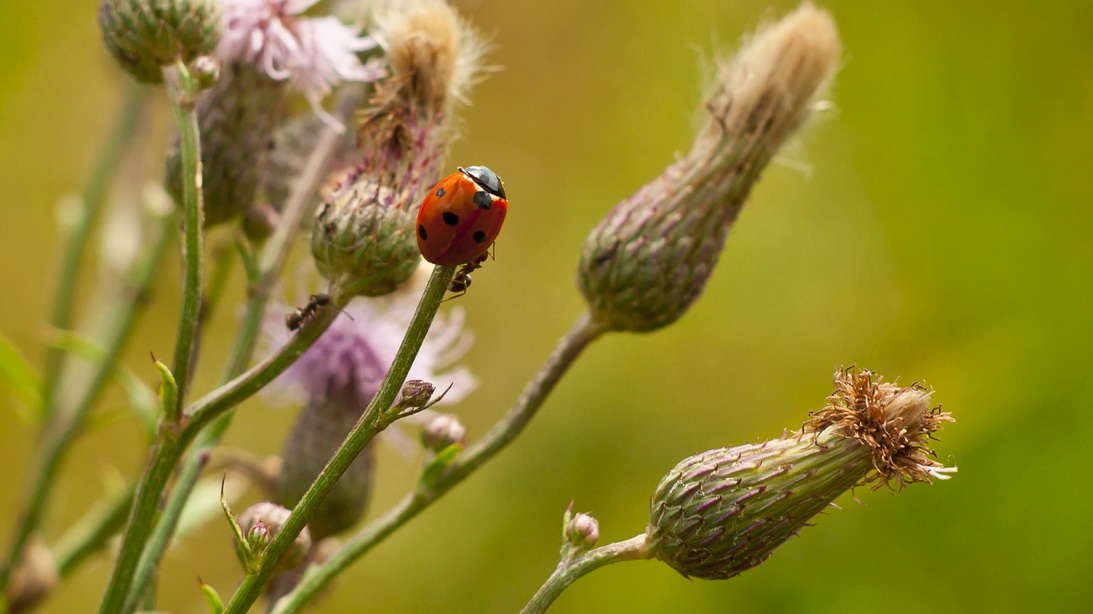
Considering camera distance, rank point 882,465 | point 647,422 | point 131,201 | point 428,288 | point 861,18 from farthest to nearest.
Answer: point 861,18 → point 647,422 → point 131,201 → point 882,465 → point 428,288

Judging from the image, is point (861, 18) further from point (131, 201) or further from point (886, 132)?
point (131, 201)

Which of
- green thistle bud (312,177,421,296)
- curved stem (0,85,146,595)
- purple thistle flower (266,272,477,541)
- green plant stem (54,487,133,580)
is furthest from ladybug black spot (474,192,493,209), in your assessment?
curved stem (0,85,146,595)

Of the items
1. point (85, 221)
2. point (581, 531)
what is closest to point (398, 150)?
point (581, 531)

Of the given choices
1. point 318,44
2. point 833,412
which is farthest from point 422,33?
point 833,412

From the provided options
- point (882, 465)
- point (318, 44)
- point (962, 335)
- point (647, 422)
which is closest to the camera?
point (882, 465)

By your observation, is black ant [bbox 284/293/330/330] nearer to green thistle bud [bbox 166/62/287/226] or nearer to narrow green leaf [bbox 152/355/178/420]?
narrow green leaf [bbox 152/355/178/420]

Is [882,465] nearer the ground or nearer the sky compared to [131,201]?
nearer the ground
